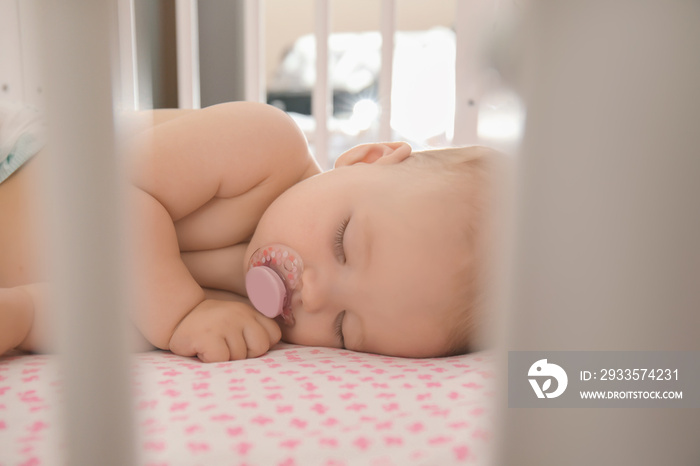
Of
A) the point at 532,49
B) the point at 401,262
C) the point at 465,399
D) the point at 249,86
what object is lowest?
the point at 465,399

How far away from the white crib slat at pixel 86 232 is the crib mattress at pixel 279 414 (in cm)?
9

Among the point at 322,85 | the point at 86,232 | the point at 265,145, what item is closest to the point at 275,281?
the point at 265,145

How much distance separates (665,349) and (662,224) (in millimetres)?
69

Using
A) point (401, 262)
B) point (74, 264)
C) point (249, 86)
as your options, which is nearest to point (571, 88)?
point (74, 264)

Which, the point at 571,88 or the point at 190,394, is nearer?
the point at 571,88

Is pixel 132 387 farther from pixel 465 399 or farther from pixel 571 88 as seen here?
pixel 465 399

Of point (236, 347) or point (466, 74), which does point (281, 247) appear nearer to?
point (236, 347)

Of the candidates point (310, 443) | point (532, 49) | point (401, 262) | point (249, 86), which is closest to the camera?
point (532, 49)

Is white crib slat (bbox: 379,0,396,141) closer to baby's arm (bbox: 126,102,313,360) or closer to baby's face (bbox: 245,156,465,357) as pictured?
baby's arm (bbox: 126,102,313,360)

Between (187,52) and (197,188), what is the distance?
2.62 ft

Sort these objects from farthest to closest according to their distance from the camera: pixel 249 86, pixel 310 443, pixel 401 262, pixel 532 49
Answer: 1. pixel 249 86
2. pixel 401 262
3. pixel 310 443
4. pixel 532 49

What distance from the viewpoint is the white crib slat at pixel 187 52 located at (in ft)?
4.90

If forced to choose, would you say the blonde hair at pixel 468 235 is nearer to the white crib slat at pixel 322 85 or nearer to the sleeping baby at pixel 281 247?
the sleeping baby at pixel 281 247

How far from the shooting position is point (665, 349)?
284mm
